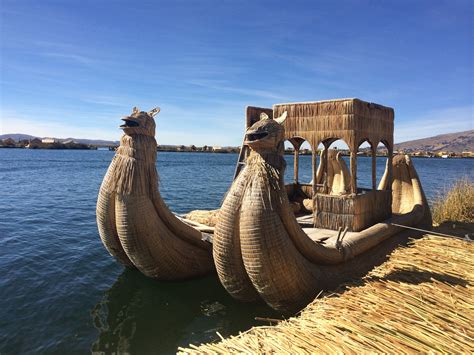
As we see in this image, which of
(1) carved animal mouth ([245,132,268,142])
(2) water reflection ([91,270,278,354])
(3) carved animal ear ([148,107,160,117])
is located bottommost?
(2) water reflection ([91,270,278,354])

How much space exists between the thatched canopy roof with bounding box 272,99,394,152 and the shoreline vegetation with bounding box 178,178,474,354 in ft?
10.0

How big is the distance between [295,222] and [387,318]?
1.94 m

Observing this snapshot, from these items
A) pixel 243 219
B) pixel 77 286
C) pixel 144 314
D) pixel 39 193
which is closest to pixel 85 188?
pixel 39 193

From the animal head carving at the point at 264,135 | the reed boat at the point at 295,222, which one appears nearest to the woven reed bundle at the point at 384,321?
the reed boat at the point at 295,222

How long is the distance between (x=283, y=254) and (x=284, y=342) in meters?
1.57

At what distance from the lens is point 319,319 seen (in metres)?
4.39

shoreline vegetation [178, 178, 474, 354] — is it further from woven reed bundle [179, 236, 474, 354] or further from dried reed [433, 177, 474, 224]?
dried reed [433, 177, 474, 224]

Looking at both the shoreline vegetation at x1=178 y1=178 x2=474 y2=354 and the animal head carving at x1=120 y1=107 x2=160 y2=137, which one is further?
the animal head carving at x1=120 y1=107 x2=160 y2=137

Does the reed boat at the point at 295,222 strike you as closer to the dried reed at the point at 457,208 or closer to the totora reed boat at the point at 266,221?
the totora reed boat at the point at 266,221

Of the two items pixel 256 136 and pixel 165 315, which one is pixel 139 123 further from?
pixel 165 315

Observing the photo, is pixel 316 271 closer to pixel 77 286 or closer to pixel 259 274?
pixel 259 274

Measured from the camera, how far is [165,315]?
693cm

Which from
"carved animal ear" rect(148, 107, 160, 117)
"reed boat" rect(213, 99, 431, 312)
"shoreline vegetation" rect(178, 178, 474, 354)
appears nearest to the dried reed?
"reed boat" rect(213, 99, 431, 312)

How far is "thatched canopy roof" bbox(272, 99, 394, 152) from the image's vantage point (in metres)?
7.70
